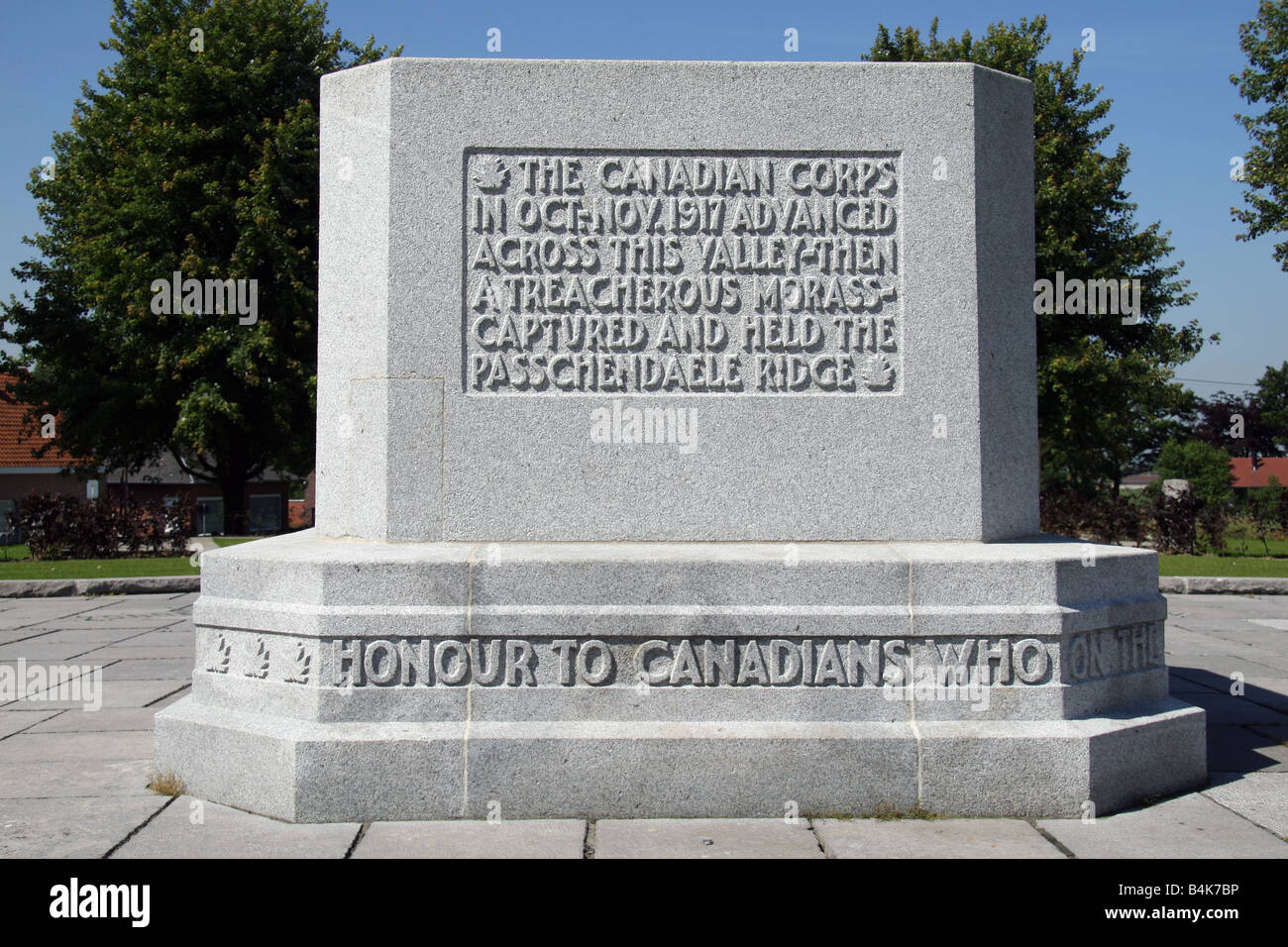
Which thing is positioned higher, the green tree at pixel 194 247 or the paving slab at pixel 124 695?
the green tree at pixel 194 247

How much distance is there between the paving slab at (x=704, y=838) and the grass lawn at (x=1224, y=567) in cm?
1115

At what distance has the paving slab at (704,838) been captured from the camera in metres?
4.08

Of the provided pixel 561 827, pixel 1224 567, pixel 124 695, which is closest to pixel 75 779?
pixel 124 695

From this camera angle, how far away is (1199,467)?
121ft

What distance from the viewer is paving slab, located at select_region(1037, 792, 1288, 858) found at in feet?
13.3

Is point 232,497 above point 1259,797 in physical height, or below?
above

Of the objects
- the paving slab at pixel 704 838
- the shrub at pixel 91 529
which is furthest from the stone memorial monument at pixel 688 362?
the shrub at pixel 91 529

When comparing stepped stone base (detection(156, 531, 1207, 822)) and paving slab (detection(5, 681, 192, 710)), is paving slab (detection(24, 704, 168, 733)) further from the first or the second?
stepped stone base (detection(156, 531, 1207, 822))

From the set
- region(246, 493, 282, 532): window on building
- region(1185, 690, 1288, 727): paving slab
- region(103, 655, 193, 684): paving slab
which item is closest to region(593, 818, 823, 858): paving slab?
region(1185, 690, 1288, 727): paving slab

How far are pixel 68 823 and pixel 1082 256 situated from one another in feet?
80.9

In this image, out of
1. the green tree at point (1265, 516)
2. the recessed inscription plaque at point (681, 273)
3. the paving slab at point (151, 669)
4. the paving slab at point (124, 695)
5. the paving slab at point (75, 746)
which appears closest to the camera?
the recessed inscription plaque at point (681, 273)

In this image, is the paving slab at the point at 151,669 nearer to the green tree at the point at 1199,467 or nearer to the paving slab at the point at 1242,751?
the paving slab at the point at 1242,751

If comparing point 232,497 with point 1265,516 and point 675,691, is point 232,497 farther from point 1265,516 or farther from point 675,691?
point 1265,516

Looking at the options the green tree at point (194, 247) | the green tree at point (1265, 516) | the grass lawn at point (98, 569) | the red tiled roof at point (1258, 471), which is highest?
the green tree at point (194, 247)
